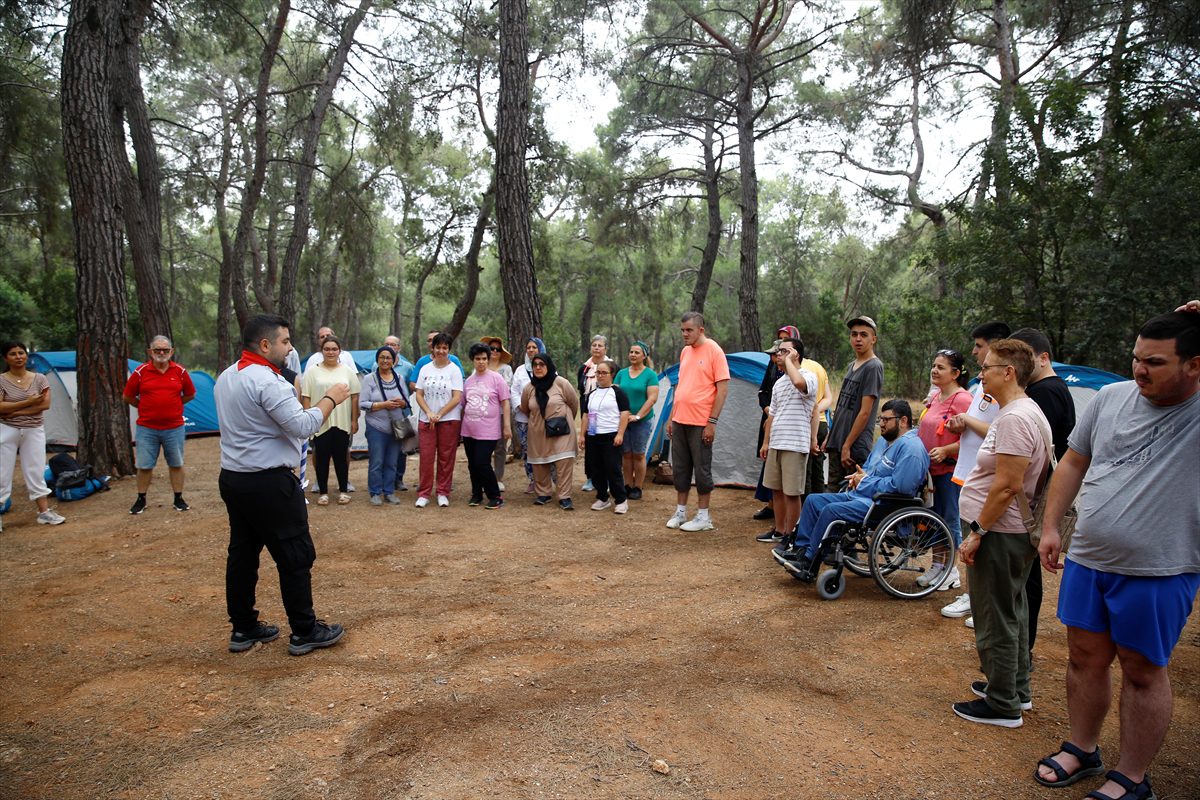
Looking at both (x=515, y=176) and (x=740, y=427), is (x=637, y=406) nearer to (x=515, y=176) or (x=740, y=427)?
(x=740, y=427)

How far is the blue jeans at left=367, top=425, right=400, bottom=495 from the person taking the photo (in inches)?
286

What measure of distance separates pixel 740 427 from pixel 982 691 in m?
5.25

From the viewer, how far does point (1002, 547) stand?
2.95 m

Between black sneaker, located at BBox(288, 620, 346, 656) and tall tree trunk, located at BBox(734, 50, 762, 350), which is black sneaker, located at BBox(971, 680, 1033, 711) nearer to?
black sneaker, located at BBox(288, 620, 346, 656)

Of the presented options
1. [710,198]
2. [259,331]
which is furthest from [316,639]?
[710,198]

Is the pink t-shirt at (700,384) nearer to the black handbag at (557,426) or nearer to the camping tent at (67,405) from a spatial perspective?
the black handbag at (557,426)

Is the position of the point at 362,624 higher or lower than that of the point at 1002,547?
lower

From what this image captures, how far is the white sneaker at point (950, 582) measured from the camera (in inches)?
187

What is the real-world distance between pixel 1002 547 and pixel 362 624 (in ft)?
10.6

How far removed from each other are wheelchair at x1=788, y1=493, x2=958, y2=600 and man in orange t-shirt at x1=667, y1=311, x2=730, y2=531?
1.50 m

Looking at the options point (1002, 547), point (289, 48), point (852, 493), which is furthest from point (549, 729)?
point (289, 48)

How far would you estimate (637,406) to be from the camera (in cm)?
765

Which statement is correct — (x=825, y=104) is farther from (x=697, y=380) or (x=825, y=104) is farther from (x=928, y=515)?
(x=928, y=515)

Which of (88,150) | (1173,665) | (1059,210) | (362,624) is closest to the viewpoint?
(1173,665)
